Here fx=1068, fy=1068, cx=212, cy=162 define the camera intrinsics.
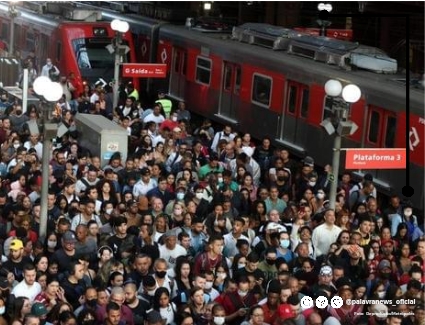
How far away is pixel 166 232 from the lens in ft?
42.2

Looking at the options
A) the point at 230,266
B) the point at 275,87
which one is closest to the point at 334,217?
the point at 230,266

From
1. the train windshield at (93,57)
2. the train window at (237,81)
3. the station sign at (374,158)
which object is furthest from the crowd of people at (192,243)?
the train windshield at (93,57)

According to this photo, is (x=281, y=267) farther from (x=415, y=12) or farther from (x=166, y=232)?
(x=415, y=12)

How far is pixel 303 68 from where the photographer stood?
21938 mm

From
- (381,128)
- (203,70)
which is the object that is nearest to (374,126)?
(381,128)

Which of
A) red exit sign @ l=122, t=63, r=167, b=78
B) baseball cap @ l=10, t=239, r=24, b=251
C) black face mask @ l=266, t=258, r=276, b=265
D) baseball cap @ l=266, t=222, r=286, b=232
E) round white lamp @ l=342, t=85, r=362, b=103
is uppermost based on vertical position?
round white lamp @ l=342, t=85, r=362, b=103

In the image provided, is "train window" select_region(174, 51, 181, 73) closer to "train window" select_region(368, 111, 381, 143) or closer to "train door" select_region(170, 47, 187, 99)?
"train door" select_region(170, 47, 187, 99)

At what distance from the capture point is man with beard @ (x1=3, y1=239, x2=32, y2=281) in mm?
11438

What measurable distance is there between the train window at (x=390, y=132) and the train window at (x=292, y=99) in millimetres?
3240

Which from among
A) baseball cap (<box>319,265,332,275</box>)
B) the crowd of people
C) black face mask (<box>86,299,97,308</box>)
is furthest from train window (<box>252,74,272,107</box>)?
black face mask (<box>86,299,97,308</box>)

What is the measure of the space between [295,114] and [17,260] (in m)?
11.3

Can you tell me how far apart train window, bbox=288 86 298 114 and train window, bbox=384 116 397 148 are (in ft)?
10.6

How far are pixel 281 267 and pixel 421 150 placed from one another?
726cm

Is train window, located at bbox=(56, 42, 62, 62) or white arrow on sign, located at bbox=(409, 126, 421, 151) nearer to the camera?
white arrow on sign, located at bbox=(409, 126, 421, 151)
